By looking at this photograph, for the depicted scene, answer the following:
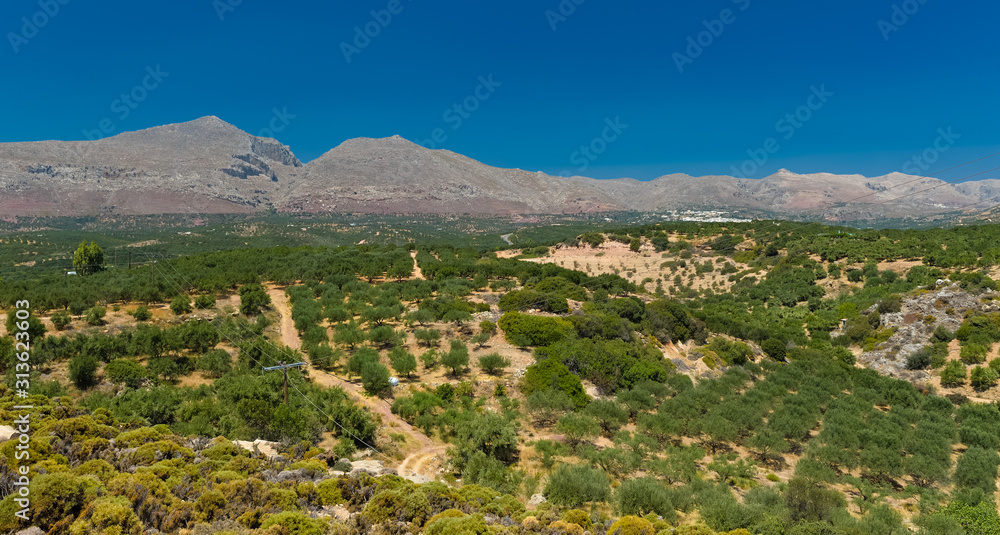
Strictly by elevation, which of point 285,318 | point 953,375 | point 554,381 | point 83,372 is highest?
point 83,372

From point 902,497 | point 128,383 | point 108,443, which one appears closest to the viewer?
point 108,443

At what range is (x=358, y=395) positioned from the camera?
942 inches

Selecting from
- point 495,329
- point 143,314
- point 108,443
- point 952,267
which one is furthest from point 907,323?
point 143,314

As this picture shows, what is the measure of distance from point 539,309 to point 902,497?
82.7 ft

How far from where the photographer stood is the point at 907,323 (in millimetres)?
40062

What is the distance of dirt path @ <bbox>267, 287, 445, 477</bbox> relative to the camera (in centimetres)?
2059

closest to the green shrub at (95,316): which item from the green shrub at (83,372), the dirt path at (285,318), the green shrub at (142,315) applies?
the green shrub at (142,315)

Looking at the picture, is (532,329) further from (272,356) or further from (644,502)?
(644,502)

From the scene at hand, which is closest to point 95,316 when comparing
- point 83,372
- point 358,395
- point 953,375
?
point 83,372

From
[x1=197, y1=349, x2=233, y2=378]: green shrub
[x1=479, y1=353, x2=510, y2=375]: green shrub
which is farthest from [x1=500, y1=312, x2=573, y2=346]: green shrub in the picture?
[x1=197, y1=349, x2=233, y2=378]: green shrub

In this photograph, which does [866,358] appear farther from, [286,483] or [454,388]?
[286,483]

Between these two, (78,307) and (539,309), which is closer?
(78,307)

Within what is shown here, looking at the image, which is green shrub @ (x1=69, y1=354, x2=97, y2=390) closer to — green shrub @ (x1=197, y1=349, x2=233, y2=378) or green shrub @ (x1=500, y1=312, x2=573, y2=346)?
green shrub @ (x1=197, y1=349, x2=233, y2=378)

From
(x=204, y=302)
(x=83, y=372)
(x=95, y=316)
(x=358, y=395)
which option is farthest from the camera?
(x=204, y=302)
